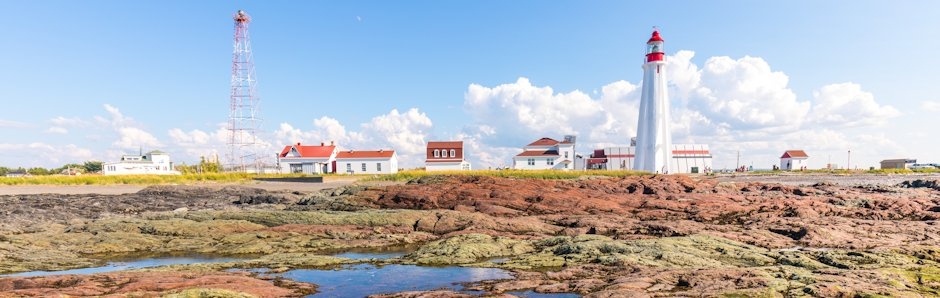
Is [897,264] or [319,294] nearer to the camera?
[319,294]

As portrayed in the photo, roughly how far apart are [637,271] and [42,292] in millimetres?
9079

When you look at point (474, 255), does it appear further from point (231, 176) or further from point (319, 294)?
point (231, 176)

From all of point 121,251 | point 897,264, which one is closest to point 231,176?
point 121,251

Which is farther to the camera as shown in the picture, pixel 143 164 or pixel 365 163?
pixel 143 164

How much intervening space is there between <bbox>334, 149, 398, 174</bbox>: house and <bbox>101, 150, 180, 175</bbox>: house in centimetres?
3191

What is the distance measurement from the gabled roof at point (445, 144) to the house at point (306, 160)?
492 inches

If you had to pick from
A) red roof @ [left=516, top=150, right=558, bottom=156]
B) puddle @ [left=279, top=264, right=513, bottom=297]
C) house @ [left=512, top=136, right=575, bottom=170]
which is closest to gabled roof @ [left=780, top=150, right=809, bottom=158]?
house @ [left=512, top=136, right=575, bottom=170]

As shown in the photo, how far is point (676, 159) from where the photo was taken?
236 ft

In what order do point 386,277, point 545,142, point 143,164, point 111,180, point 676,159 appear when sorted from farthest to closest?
point 143,164 → point 676,159 → point 545,142 → point 111,180 → point 386,277

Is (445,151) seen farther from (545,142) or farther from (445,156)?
(545,142)

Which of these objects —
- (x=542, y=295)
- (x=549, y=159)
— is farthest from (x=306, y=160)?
(x=542, y=295)

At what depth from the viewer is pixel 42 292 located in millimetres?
7141

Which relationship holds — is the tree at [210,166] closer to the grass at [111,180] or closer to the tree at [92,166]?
the grass at [111,180]

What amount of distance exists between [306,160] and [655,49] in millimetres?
42596
